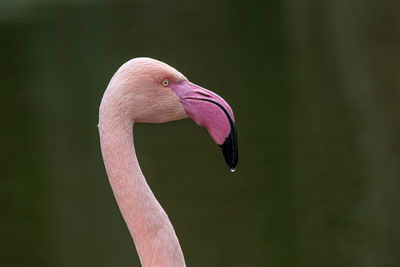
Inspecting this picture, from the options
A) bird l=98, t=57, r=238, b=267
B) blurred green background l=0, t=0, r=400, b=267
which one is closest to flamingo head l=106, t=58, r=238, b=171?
bird l=98, t=57, r=238, b=267

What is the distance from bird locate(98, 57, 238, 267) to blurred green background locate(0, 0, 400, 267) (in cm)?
347

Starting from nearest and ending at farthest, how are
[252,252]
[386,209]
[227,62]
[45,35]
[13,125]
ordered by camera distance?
[252,252] → [386,209] → [13,125] → [227,62] → [45,35]

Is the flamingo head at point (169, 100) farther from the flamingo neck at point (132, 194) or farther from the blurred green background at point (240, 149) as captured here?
the blurred green background at point (240, 149)

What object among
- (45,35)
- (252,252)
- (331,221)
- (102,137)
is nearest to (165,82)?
(102,137)

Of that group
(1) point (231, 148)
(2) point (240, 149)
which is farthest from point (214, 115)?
(2) point (240, 149)

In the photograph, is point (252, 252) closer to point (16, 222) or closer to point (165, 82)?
point (16, 222)

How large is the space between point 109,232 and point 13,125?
3.73m

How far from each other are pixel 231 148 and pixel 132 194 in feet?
1.09

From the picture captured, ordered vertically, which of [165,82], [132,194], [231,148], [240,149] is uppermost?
[165,82]

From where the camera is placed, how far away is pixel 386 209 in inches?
249

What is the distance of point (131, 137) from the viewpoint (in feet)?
7.43

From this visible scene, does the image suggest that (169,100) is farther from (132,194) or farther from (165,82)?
(132,194)

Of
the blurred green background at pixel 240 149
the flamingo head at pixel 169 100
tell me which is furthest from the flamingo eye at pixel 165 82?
the blurred green background at pixel 240 149

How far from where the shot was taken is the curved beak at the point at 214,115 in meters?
2.25
